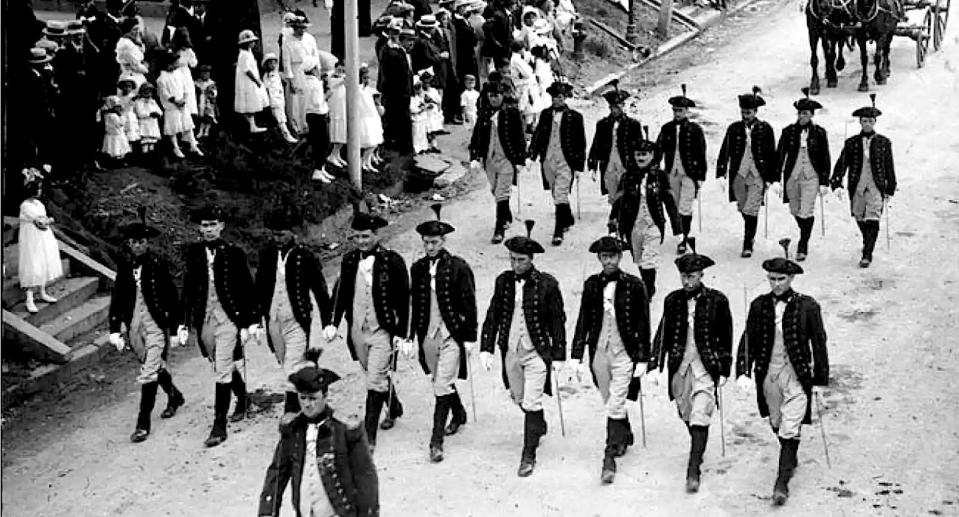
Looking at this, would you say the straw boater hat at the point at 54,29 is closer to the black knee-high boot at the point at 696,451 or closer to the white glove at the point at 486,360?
the white glove at the point at 486,360

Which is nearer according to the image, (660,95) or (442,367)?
(442,367)

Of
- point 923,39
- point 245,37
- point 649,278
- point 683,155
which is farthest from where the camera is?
point 923,39

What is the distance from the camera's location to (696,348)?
1082cm

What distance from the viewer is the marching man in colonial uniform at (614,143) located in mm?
15555

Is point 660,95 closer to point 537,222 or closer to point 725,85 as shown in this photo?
point 725,85

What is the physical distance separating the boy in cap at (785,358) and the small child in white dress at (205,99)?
8390 millimetres

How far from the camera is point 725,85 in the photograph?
2289 centimetres

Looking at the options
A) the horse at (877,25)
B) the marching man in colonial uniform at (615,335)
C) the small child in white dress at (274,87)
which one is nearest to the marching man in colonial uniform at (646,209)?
the marching man in colonial uniform at (615,335)

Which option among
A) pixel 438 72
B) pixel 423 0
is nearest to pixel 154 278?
pixel 438 72

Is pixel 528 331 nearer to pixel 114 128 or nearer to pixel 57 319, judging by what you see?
pixel 57 319

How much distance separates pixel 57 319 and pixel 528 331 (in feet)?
16.4

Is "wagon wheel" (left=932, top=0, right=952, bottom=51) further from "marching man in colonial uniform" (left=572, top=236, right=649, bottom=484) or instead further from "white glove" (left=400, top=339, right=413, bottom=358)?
"white glove" (left=400, top=339, right=413, bottom=358)

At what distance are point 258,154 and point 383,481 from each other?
24.5 ft

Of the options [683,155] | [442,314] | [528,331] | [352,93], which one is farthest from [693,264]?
[352,93]
